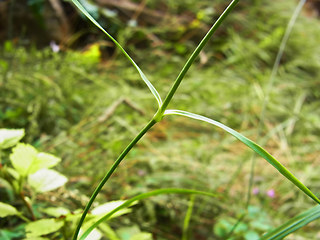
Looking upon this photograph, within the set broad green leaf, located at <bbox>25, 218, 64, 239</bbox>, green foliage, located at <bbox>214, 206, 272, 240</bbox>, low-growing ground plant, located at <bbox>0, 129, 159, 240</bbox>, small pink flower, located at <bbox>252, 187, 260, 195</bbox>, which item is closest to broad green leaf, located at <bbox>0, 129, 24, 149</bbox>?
low-growing ground plant, located at <bbox>0, 129, 159, 240</bbox>

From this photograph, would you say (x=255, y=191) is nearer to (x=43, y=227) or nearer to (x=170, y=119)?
(x=170, y=119)

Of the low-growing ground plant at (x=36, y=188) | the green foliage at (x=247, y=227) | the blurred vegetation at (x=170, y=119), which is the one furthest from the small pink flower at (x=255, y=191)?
the low-growing ground plant at (x=36, y=188)

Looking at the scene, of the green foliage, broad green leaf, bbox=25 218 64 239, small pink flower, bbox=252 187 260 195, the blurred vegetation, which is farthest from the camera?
small pink flower, bbox=252 187 260 195

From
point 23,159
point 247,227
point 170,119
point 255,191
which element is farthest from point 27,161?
point 170,119

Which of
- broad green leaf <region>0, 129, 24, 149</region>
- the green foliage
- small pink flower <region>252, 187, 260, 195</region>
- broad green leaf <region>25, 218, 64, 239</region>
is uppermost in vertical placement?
broad green leaf <region>0, 129, 24, 149</region>

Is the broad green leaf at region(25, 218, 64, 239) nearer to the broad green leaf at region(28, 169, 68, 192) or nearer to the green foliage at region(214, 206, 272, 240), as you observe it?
the broad green leaf at region(28, 169, 68, 192)

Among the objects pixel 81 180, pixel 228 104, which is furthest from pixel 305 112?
pixel 81 180

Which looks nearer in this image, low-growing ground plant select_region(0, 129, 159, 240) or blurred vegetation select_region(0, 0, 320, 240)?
low-growing ground plant select_region(0, 129, 159, 240)

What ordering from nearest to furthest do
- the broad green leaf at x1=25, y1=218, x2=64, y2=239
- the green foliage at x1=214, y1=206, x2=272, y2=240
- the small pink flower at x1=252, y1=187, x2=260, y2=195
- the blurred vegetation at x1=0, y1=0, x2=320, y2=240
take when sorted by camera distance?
1. the broad green leaf at x1=25, y1=218, x2=64, y2=239
2. the green foliage at x1=214, y1=206, x2=272, y2=240
3. the blurred vegetation at x1=0, y1=0, x2=320, y2=240
4. the small pink flower at x1=252, y1=187, x2=260, y2=195
